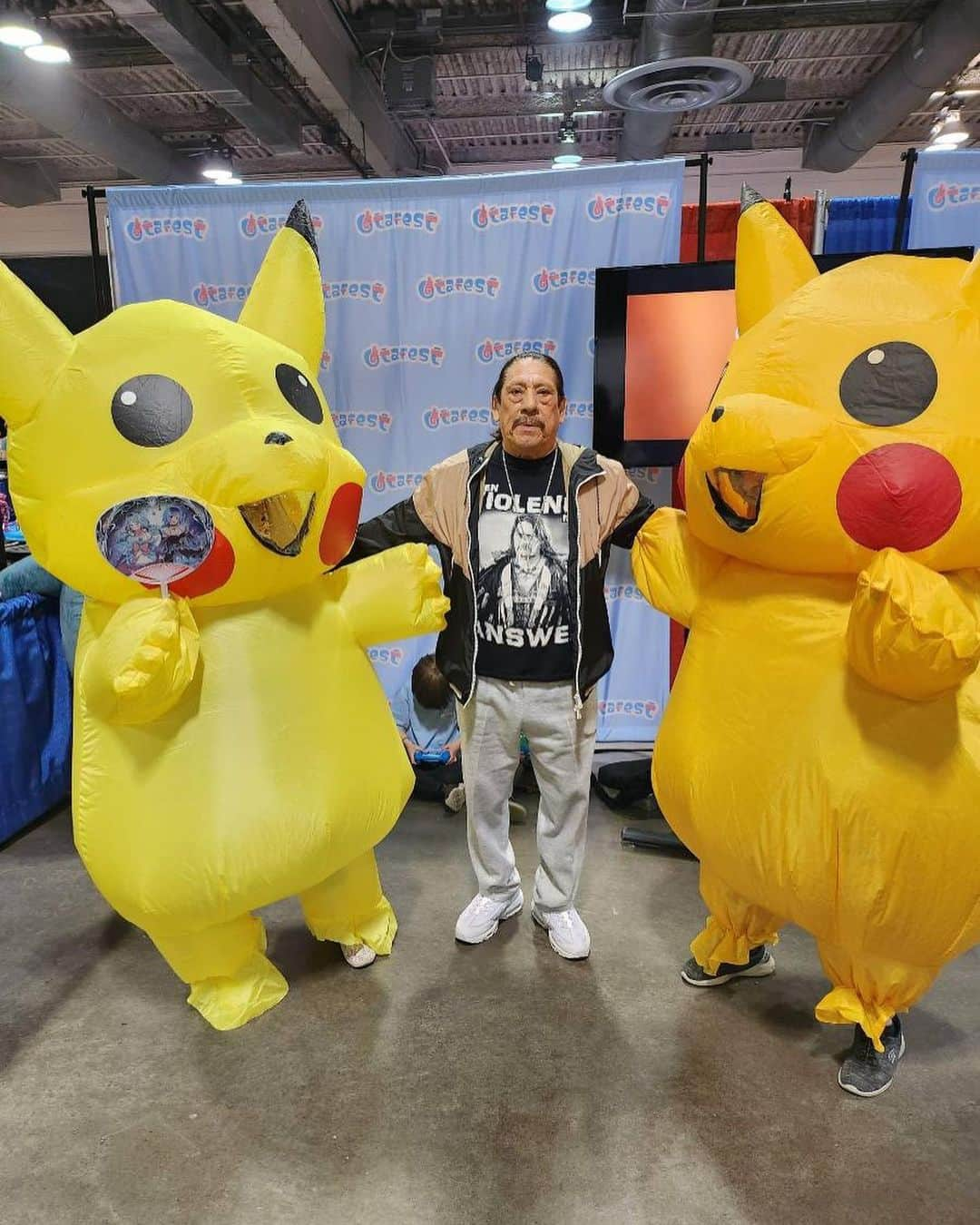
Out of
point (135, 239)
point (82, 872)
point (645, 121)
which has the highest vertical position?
point (645, 121)

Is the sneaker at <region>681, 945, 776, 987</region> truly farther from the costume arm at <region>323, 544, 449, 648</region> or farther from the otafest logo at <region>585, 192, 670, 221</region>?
the otafest logo at <region>585, 192, 670, 221</region>

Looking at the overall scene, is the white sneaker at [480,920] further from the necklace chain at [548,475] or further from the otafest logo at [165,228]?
the otafest logo at [165,228]

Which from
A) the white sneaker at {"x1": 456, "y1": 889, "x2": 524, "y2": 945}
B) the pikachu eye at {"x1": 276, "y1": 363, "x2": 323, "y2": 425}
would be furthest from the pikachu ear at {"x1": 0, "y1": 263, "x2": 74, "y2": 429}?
the white sneaker at {"x1": 456, "y1": 889, "x2": 524, "y2": 945}

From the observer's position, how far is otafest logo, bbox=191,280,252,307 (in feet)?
12.7

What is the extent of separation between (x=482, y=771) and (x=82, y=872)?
167cm

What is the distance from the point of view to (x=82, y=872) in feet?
9.98

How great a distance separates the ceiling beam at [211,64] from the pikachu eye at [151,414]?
12.7 feet

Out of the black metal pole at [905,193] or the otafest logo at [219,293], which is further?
the otafest logo at [219,293]

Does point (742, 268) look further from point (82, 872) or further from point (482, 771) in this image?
point (82, 872)

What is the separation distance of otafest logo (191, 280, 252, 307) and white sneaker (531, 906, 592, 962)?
3.01 metres

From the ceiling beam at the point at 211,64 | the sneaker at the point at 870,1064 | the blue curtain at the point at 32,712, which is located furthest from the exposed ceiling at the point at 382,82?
the sneaker at the point at 870,1064

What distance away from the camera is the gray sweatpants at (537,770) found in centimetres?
230

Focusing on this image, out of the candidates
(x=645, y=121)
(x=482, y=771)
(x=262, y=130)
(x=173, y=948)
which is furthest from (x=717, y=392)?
(x=262, y=130)

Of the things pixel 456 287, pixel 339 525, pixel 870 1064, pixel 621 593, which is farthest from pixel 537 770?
pixel 456 287
